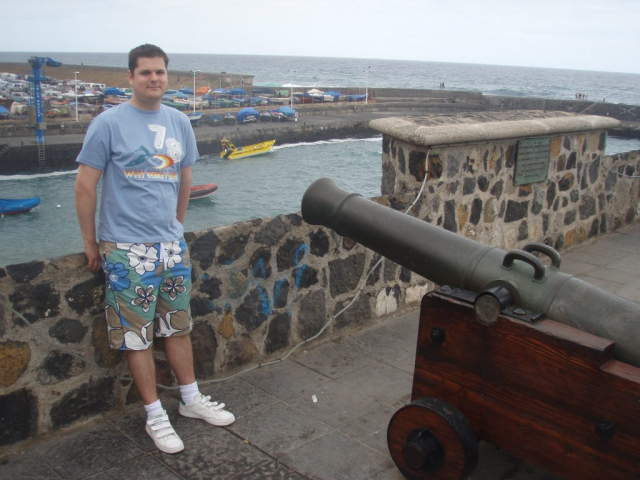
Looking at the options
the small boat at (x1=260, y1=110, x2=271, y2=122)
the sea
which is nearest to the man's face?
the sea

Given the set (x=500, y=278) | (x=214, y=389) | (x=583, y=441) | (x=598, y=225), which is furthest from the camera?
(x=598, y=225)

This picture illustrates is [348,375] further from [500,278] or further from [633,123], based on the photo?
[633,123]

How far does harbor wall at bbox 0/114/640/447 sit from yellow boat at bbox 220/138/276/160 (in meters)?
40.1

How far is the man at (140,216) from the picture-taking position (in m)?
2.70

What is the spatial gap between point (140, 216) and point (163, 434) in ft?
3.27

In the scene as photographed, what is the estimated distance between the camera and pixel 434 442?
2.54 meters

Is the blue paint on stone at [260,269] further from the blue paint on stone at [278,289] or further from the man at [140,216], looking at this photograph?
the man at [140,216]

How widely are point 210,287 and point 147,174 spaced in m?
0.91

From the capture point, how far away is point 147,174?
2779 mm

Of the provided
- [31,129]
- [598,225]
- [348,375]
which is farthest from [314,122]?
[348,375]

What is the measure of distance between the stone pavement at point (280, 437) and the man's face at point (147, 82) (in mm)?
1561

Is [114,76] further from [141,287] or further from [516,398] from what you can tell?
[516,398]

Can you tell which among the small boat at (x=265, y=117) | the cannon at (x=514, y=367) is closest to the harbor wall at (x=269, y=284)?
the cannon at (x=514, y=367)

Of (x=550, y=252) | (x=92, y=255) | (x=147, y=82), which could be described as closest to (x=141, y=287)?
(x=92, y=255)
